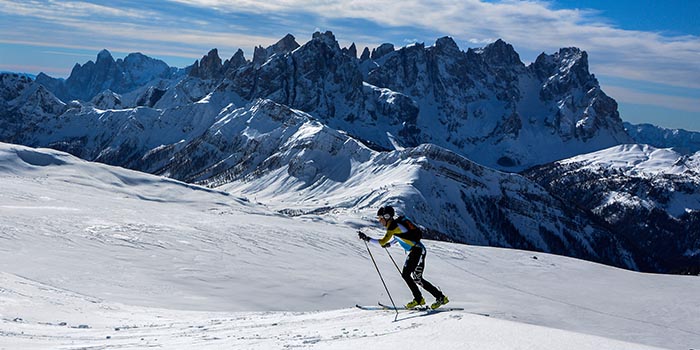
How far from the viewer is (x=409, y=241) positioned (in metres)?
21.3

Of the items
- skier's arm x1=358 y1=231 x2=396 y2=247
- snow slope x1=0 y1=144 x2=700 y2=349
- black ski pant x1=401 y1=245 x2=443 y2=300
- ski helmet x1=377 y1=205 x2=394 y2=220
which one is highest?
ski helmet x1=377 y1=205 x2=394 y2=220

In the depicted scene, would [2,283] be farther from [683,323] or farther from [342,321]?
[683,323]

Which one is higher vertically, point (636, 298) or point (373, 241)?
point (373, 241)

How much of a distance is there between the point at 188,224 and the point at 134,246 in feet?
37.1

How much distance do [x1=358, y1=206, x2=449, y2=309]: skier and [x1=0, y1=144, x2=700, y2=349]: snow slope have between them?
179 centimetres

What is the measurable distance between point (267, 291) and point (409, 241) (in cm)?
1508

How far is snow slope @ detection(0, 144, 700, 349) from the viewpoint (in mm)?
16656

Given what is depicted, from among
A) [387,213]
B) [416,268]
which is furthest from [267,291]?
[387,213]

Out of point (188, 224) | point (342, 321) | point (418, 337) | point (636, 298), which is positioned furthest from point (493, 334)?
point (188, 224)

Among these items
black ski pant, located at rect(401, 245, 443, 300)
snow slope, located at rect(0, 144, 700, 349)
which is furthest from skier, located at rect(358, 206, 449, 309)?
snow slope, located at rect(0, 144, 700, 349)

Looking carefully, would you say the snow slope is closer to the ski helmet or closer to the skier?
the skier

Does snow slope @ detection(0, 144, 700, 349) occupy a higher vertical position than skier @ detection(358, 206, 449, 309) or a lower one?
lower

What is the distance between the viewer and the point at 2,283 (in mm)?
25641

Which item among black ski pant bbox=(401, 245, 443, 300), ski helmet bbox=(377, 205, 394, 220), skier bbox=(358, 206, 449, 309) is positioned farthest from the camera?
black ski pant bbox=(401, 245, 443, 300)
